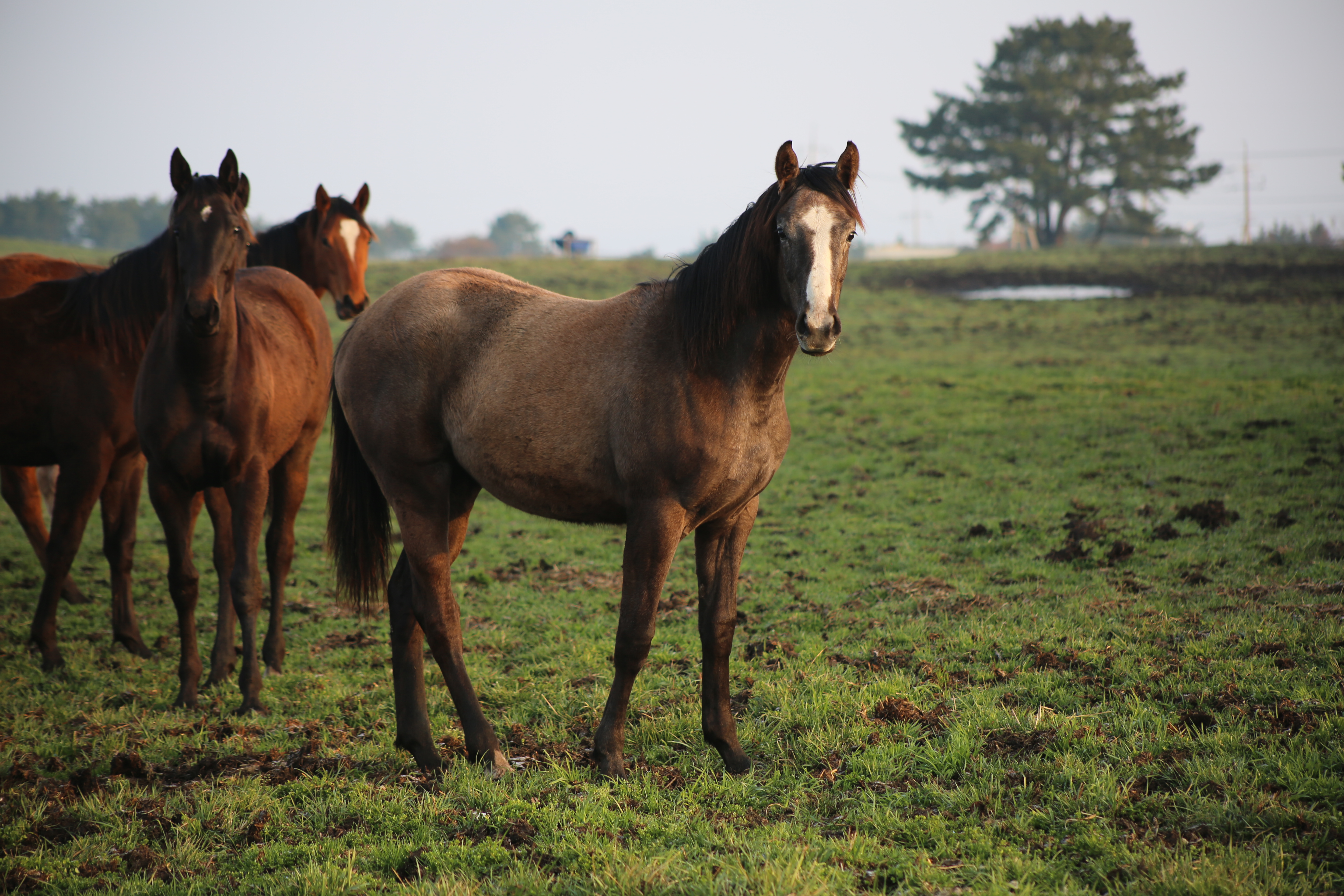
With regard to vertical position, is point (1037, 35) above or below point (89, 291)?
above

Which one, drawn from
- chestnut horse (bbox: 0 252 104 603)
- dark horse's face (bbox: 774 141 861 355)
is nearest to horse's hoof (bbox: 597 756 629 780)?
dark horse's face (bbox: 774 141 861 355)

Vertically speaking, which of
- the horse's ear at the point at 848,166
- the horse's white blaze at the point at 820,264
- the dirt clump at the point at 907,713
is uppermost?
the horse's ear at the point at 848,166

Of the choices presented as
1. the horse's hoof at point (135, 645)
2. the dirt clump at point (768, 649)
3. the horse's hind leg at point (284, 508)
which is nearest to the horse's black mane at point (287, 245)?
the horse's hind leg at point (284, 508)

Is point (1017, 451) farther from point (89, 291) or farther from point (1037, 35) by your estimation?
point (1037, 35)

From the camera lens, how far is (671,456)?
3.71 metres

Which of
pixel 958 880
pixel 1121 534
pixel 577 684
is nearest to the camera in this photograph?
pixel 958 880

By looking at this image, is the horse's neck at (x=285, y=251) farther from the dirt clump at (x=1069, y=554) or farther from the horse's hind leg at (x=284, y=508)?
the dirt clump at (x=1069, y=554)

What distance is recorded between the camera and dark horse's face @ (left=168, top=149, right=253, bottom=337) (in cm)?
491

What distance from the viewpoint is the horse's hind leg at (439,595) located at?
4.22 m

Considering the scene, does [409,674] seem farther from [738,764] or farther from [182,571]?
[182,571]

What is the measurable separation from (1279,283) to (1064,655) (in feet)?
80.6

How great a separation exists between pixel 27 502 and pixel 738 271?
24.0 feet

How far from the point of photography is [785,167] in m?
3.62

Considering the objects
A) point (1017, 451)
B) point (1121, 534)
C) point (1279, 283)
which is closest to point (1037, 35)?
point (1279, 283)
